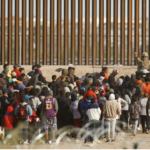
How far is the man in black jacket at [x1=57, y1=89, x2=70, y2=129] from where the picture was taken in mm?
9906

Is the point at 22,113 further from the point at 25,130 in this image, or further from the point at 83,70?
the point at 83,70

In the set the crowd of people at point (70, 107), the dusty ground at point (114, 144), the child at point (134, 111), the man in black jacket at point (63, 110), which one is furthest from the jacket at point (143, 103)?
the man in black jacket at point (63, 110)

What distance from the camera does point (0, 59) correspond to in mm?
16266

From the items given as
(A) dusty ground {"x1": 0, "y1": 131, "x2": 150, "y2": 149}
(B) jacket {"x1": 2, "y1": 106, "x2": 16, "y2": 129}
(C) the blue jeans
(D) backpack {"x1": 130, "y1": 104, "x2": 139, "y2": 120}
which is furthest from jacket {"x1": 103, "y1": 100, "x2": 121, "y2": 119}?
(B) jacket {"x1": 2, "y1": 106, "x2": 16, "y2": 129}

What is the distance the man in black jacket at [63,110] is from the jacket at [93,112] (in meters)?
0.73

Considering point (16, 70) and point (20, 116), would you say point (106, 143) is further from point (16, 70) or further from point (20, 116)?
point (16, 70)

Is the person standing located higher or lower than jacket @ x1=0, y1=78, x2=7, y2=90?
lower

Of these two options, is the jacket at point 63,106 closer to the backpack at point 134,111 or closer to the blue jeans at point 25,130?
the blue jeans at point 25,130

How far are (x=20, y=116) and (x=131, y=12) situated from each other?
8.17 metres

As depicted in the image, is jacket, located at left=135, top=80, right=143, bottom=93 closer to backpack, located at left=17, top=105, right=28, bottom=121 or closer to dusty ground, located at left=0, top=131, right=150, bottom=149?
dusty ground, located at left=0, top=131, right=150, bottom=149

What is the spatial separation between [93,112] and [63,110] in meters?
0.91

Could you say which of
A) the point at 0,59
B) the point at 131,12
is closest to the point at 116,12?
the point at 131,12

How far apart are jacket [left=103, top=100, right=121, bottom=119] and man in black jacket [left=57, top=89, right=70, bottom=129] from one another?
919 millimetres

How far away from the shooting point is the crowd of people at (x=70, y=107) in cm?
930
